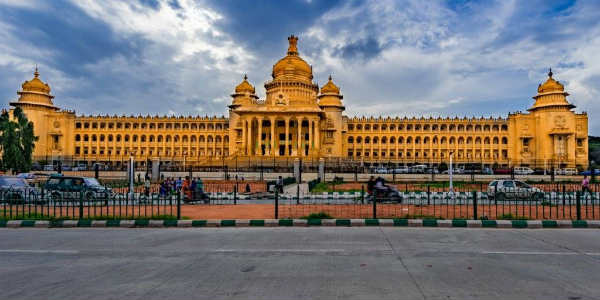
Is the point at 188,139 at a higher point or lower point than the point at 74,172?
higher

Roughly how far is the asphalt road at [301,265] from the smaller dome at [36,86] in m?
68.5

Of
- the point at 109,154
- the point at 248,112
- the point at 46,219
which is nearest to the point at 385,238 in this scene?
the point at 46,219

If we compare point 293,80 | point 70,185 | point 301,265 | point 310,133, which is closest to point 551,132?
point 310,133

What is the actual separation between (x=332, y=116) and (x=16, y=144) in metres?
44.0

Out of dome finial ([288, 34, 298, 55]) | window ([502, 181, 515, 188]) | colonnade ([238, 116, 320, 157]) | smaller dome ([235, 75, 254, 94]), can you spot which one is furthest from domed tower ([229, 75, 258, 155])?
window ([502, 181, 515, 188])

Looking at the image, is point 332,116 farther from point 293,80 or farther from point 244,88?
point 244,88

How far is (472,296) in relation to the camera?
17.5 feet

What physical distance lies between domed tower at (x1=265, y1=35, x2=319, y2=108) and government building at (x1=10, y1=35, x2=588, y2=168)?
0.17m

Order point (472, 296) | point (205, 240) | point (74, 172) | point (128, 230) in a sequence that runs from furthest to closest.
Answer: point (74, 172) < point (128, 230) < point (205, 240) < point (472, 296)

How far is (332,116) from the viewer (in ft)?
222

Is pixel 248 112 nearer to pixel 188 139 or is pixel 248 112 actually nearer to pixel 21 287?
pixel 188 139

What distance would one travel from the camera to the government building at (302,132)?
63.5 metres

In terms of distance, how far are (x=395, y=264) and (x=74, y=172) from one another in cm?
4386

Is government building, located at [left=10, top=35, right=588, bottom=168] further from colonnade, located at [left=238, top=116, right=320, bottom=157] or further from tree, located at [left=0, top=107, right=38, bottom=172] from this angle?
tree, located at [left=0, top=107, right=38, bottom=172]
